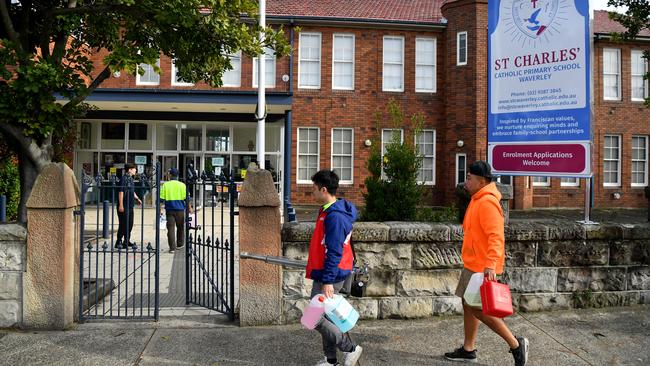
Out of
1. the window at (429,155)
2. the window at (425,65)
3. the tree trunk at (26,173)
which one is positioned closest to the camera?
the tree trunk at (26,173)

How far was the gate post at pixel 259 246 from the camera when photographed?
216 inches

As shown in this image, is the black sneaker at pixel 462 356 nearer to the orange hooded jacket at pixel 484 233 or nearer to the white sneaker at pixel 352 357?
the orange hooded jacket at pixel 484 233

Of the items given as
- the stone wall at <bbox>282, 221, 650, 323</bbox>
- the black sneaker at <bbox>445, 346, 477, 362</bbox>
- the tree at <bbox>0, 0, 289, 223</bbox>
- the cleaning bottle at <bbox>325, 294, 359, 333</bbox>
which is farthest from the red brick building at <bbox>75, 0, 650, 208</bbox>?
the cleaning bottle at <bbox>325, 294, 359, 333</bbox>

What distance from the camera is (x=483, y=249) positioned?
4.25 meters

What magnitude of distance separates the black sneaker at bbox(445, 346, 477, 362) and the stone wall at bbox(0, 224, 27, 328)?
4.35 meters

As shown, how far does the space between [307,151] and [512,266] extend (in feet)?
49.2

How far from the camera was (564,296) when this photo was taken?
5.96 meters

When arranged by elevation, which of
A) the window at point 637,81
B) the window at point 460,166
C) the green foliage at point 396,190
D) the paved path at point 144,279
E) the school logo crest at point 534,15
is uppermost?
the window at point 637,81

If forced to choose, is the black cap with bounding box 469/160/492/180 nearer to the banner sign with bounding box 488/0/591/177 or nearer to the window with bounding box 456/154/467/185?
the banner sign with bounding box 488/0/591/177

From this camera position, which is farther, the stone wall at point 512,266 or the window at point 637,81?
the window at point 637,81

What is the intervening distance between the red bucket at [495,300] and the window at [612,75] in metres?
20.8

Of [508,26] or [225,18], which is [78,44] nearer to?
[225,18]

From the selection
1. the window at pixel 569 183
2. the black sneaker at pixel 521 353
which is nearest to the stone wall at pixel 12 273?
the black sneaker at pixel 521 353

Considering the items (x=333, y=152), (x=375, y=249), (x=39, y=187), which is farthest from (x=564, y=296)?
(x=333, y=152)
